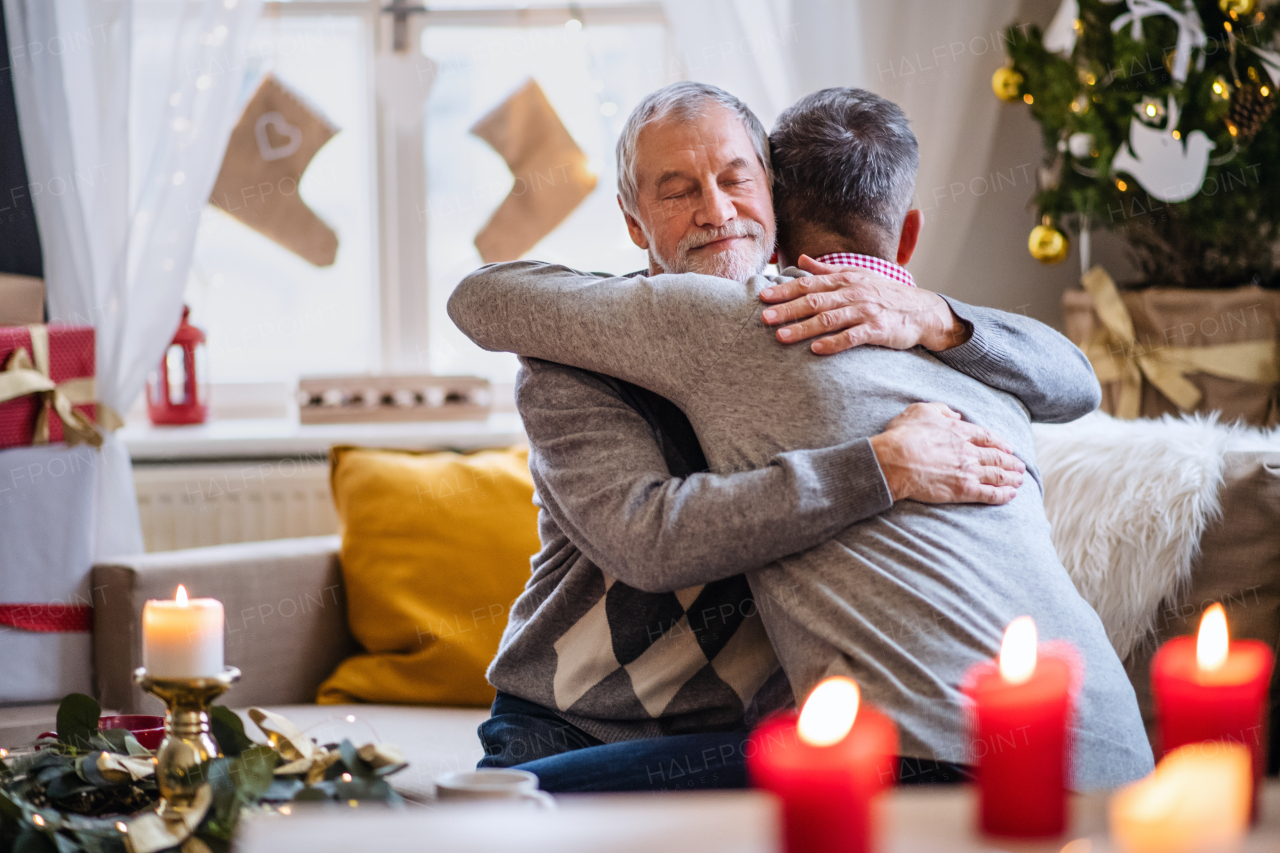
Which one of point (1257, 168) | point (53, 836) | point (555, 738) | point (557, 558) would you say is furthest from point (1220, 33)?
point (53, 836)

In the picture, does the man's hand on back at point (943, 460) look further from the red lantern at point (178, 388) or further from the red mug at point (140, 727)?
the red lantern at point (178, 388)

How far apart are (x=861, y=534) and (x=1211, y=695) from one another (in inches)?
26.0

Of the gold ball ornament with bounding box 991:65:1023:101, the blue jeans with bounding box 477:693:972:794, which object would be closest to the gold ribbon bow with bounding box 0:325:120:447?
the blue jeans with bounding box 477:693:972:794

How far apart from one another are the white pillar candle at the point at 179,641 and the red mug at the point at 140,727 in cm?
29

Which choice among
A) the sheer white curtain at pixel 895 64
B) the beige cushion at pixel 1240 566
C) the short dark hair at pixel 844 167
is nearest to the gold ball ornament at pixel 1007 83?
the sheer white curtain at pixel 895 64

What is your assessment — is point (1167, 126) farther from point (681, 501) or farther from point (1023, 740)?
point (1023, 740)

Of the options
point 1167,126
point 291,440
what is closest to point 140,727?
point 291,440

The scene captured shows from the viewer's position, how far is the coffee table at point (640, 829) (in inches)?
20.8

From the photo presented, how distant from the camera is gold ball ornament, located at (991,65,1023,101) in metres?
2.47

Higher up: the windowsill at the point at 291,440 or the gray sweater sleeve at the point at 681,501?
the gray sweater sleeve at the point at 681,501

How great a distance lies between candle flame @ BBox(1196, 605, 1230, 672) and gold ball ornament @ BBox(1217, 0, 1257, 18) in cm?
208

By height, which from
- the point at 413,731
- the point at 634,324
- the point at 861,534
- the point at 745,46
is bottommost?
the point at 413,731

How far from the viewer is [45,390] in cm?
209

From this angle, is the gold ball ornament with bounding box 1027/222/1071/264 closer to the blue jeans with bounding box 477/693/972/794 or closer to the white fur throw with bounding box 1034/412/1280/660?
the white fur throw with bounding box 1034/412/1280/660
